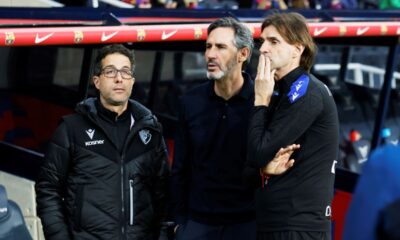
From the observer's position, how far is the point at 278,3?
11398 millimetres

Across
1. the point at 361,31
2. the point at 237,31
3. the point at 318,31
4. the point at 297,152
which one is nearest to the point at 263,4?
the point at 361,31

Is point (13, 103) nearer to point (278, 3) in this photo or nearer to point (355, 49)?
point (355, 49)

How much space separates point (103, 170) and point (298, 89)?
87 centimetres

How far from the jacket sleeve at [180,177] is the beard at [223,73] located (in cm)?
21

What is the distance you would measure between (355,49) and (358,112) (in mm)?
647

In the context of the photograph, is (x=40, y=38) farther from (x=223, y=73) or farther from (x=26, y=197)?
(x=26, y=197)

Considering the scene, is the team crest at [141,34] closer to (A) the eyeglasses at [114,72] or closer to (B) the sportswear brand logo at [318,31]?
(A) the eyeglasses at [114,72]

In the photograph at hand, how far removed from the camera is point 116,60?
13.8 ft

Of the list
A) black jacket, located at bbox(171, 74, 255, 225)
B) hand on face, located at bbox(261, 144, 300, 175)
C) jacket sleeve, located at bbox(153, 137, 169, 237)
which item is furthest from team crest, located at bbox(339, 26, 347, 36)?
hand on face, located at bbox(261, 144, 300, 175)

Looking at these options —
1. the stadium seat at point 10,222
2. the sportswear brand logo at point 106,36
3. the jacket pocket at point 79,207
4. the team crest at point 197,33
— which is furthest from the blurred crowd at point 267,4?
the jacket pocket at point 79,207

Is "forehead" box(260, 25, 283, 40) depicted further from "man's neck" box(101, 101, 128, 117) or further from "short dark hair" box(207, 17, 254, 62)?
"man's neck" box(101, 101, 128, 117)

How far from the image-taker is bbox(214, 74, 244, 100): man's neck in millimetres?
4172

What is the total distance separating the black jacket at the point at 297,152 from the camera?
3.76 meters

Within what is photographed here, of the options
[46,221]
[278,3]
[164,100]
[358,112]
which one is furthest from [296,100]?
[278,3]
